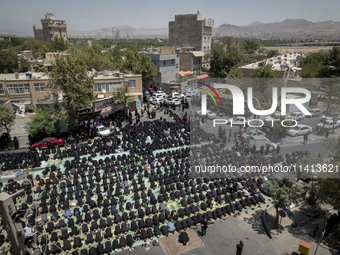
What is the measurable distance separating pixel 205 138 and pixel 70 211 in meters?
11.2

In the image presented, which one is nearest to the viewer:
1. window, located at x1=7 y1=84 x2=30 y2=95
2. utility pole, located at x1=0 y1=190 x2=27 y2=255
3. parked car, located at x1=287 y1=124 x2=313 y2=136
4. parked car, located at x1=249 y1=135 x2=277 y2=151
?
utility pole, located at x1=0 y1=190 x2=27 y2=255

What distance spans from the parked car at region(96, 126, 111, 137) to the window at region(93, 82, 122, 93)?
7.32 metres

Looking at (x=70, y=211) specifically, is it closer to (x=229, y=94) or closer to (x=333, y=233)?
(x=229, y=94)

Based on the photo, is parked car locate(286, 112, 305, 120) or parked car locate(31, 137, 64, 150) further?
parked car locate(31, 137, 64, 150)

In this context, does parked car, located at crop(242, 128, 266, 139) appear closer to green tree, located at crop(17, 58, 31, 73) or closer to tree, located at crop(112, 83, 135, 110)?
tree, located at crop(112, 83, 135, 110)

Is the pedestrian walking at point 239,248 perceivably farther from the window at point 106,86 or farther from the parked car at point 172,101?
the parked car at point 172,101

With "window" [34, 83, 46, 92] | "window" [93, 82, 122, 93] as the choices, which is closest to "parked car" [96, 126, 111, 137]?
"window" [93, 82, 122, 93]

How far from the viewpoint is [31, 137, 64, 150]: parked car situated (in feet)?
71.5

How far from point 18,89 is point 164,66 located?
25846mm

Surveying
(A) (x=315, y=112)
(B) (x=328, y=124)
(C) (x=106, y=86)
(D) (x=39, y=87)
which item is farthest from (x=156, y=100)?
(B) (x=328, y=124)

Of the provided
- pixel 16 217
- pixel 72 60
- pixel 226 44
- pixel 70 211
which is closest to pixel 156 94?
pixel 72 60

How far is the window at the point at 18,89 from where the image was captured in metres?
27.8

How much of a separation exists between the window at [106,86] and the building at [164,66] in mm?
15295

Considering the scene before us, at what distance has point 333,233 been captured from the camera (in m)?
12.5
